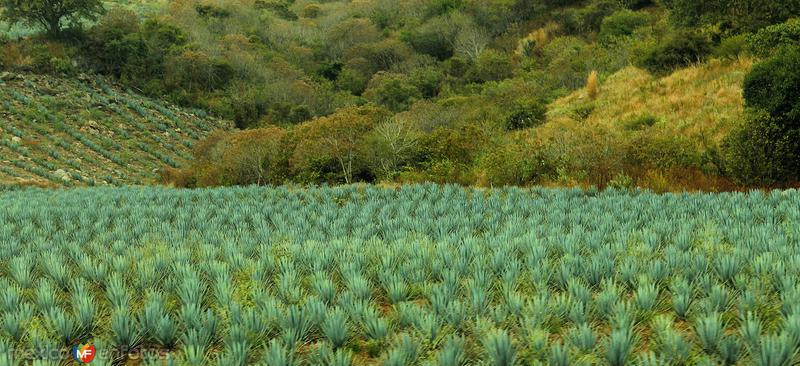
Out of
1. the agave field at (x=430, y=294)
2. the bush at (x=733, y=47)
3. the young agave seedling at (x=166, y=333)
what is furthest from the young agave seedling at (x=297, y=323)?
the bush at (x=733, y=47)

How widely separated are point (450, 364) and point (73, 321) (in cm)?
258

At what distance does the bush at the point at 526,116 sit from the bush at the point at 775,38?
822 cm

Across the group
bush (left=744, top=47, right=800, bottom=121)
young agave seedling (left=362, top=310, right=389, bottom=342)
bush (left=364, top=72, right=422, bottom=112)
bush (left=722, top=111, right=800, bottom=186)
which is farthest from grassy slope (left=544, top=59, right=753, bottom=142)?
bush (left=364, top=72, right=422, bottom=112)

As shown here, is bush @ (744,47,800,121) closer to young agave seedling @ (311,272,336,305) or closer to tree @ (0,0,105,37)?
young agave seedling @ (311,272,336,305)

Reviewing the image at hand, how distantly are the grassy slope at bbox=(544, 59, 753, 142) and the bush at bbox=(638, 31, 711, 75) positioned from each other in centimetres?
61

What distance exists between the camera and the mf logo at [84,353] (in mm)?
3527

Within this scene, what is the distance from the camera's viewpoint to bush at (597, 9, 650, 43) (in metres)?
40.5

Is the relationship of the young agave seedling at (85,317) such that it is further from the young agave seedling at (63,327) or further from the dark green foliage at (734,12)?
the dark green foliage at (734,12)

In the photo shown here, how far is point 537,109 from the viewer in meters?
25.9

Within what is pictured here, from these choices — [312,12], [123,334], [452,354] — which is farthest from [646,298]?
[312,12]

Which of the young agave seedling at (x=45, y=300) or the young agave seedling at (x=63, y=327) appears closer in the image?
the young agave seedling at (x=63, y=327)

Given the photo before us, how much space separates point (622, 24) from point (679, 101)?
2299 centimetres

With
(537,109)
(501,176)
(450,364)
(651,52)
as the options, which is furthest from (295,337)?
(651,52)

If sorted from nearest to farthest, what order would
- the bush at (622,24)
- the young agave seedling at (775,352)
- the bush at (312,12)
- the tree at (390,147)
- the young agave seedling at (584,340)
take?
1. the young agave seedling at (775,352)
2. the young agave seedling at (584,340)
3. the tree at (390,147)
4. the bush at (622,24)
5. the bush at (312,12)
